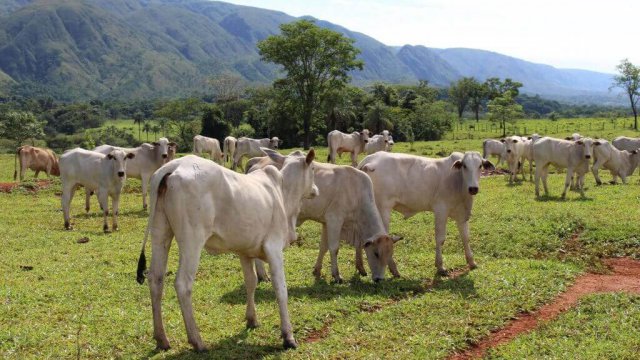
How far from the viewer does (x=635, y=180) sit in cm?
2558

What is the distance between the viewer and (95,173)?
18641 millimetres

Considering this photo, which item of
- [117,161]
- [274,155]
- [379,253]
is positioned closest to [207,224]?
[274,155]

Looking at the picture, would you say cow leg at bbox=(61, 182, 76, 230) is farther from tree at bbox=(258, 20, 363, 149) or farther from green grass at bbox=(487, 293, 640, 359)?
tree at bbox=(258, 20, 363, 149)

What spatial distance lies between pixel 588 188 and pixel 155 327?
68.3 ft

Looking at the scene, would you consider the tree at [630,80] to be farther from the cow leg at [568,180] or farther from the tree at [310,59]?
the cow leg at [568,180]

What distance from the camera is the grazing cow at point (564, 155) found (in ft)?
71.1

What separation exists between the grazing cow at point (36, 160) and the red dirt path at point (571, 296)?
1080 inches

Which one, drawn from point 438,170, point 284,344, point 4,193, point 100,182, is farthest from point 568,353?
point 4,193

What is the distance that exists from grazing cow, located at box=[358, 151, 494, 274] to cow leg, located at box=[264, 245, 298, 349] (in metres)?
5.17

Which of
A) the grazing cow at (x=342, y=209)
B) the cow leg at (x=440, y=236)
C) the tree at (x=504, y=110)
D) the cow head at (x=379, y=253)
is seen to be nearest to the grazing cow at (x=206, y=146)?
the grazing cow at (x=342, y=209)

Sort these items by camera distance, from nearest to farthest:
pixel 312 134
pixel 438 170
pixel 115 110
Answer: pixel 438 170, pixel 312 134, pixel 115 110

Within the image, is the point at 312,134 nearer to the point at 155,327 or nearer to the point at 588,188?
the point at 588,188

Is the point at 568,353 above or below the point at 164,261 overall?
below

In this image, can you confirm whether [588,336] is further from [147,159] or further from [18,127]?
[18,127]
